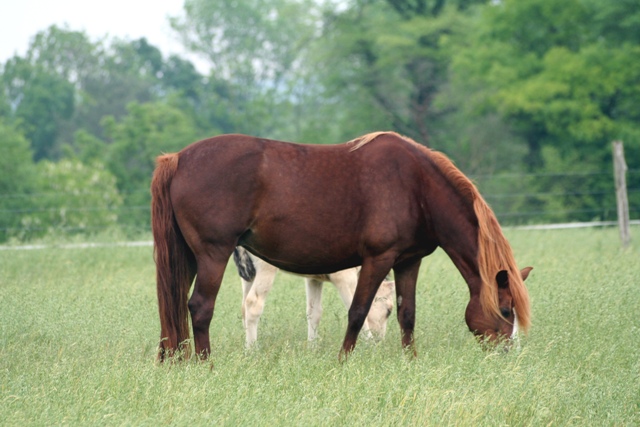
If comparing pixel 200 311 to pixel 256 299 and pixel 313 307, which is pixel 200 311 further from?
pixel 313 307

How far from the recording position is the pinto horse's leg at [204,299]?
18.2 feet

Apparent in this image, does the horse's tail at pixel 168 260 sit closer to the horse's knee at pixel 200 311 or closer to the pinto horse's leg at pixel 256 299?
the horse's knee at pixel 200 311

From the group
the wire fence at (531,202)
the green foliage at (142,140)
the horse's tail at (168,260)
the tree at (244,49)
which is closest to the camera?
the horse's tail at (168,260)

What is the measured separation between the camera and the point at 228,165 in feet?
18.5

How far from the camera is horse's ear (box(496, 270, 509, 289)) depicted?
564 cm

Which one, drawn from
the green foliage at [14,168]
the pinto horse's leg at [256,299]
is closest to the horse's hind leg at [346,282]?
the pinto horse's leg at [256,299]

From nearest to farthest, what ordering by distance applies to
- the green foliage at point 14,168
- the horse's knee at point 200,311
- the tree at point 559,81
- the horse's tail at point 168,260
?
the horse's knee at point 200,311
the horse's tail at point 168,260
the tree at point 559,81
the green foliage at point 14,168

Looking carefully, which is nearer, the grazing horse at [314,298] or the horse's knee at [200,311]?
the horse's knee at [200,311]

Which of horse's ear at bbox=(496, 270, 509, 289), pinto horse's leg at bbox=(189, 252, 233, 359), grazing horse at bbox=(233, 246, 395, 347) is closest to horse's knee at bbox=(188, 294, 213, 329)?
pinto horse's leg at bbox=(189, 252, 233, 359)

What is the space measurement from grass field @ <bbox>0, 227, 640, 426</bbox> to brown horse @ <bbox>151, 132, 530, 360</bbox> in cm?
39

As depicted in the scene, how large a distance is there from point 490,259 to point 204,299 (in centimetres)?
198

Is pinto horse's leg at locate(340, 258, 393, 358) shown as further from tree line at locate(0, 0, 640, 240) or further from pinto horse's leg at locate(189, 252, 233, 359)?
tree line at locate(0, 0, 640, 240)

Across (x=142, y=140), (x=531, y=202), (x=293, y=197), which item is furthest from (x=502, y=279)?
(x=142, y=140)

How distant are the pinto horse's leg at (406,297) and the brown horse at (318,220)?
23cm
